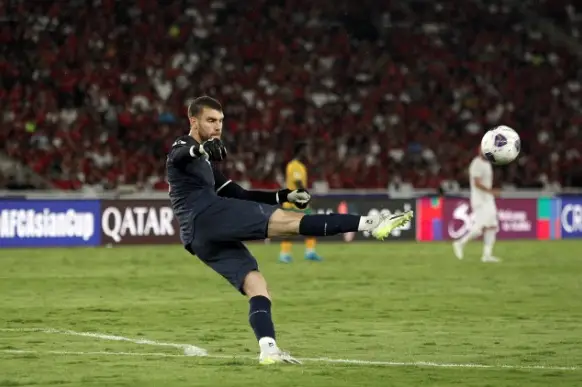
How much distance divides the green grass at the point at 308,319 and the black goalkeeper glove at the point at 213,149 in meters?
1.61

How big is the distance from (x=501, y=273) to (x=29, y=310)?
9.40 m

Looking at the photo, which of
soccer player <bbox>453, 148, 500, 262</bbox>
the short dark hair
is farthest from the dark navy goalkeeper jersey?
soccer player <bbox>453, 148, 500, 262</bbox>

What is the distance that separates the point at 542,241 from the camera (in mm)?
31969

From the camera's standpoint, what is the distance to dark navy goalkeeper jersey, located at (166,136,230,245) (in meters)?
9.46

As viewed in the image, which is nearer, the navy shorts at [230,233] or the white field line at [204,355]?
the navy shorts at [230,233]

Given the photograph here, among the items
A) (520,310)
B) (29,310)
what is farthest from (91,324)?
(520,310)

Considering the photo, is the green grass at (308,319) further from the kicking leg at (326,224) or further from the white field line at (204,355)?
the kicking leg at (326,224)

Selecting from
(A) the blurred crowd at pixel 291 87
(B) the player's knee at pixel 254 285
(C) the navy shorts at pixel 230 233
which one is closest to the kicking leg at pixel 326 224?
(C) the navy shorts at pixel 230 233

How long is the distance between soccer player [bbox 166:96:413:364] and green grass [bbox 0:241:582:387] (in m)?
0.58

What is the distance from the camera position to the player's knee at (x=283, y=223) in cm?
913

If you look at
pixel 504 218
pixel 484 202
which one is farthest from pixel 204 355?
pixel 504 218

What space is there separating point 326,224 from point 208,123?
1334mm

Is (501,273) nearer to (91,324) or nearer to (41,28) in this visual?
(91,324)

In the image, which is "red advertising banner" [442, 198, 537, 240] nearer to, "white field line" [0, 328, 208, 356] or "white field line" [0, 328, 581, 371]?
"white field line" [0, 328, 208, 356]
